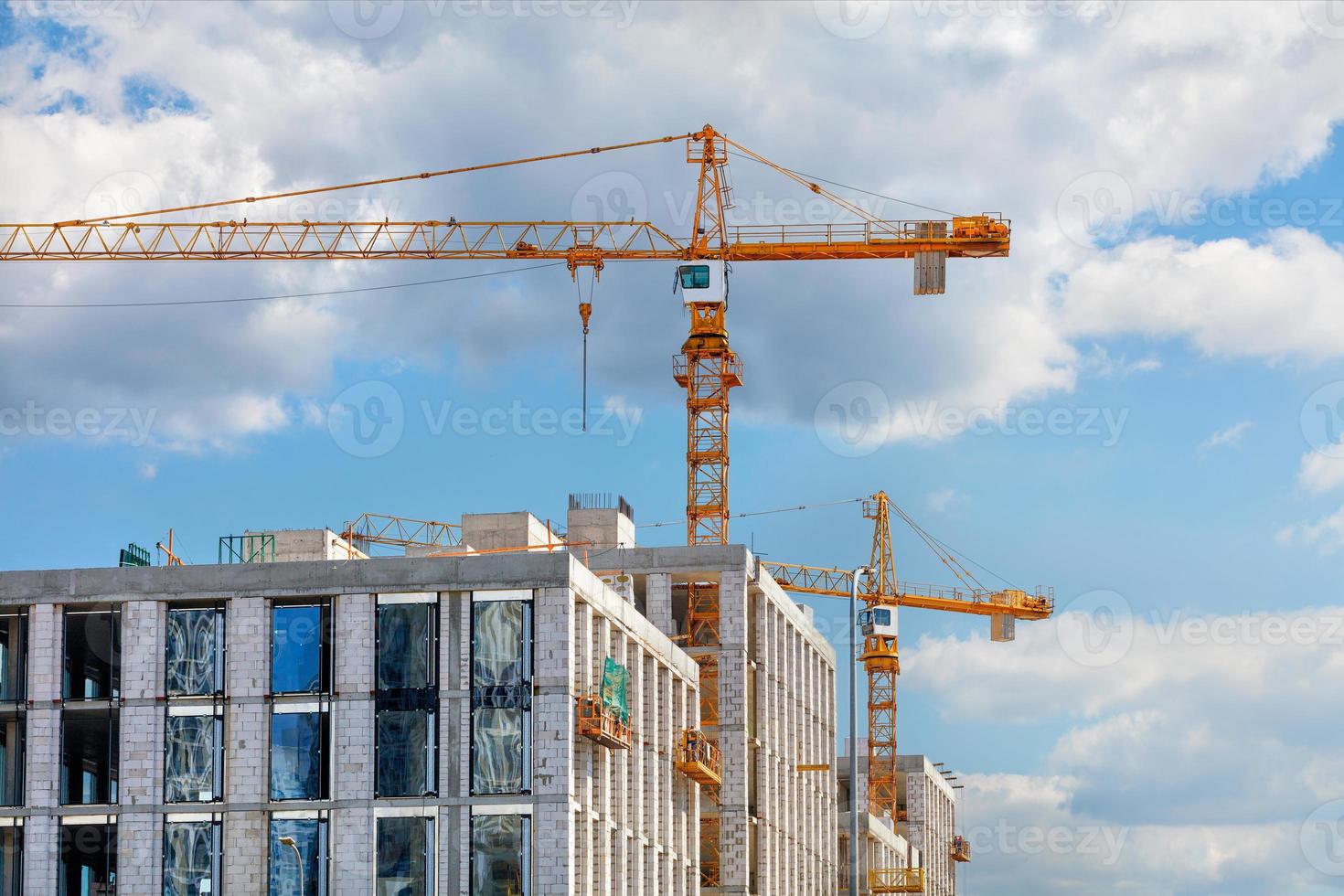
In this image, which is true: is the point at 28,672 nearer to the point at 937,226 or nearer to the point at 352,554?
the point at 352,554

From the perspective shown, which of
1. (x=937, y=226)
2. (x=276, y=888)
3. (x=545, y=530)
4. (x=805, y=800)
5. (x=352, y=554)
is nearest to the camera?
(x=276, y=888)

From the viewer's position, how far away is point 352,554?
106438mm

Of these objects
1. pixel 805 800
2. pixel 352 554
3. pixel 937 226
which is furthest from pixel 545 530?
pixel 937 226

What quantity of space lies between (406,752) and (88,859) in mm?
12447

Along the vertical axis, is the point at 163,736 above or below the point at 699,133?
below

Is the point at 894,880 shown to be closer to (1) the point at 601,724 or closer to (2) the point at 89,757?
(1) the point at 601,724

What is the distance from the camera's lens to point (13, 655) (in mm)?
82500

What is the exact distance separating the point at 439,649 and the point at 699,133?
80.3 m

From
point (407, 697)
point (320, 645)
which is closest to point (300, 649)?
point (320, 645)

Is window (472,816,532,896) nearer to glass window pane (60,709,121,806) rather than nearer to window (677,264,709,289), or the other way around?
glass window pane (60,709,121,806)

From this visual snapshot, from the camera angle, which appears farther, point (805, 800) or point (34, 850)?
point (805, 800)

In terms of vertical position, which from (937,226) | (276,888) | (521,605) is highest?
(937,226)

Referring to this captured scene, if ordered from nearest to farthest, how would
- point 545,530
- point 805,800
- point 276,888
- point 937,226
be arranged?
1. point 276,888
2. point 545,530
3. point 805,800
4. point 937,226

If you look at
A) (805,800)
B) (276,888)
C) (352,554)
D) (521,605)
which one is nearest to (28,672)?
(276,888)
